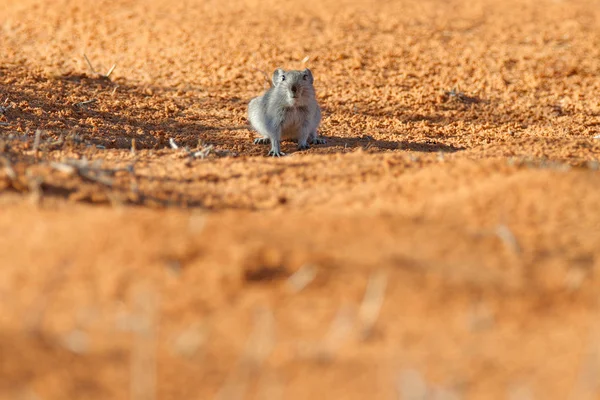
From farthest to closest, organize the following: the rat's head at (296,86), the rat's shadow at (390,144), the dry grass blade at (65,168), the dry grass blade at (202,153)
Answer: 1. the rat's head at (296,86)
2. the rat's shadow at (390,144)
3. the dry grass blade at (202,153)
4. the dry grass blade at (65,168)

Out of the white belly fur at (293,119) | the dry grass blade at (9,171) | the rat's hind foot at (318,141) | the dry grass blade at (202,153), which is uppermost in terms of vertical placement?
the dry grass blade at (9,171)

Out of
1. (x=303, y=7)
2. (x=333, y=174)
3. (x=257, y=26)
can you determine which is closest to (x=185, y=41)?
(x=257, y=26)

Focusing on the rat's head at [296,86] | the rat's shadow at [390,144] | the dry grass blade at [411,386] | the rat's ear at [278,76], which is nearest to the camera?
the dry grass blade at [411,386]

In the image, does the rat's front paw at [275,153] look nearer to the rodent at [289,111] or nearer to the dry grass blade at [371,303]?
the rodent at [289,111]

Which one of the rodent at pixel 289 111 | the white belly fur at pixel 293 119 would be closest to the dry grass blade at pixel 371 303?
the rodent at pixel 289 111

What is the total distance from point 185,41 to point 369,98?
10.0ft

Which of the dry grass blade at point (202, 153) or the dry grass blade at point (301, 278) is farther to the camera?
the dry grass blade at point (202, 153)

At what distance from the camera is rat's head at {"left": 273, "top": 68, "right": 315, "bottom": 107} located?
8.95 metres

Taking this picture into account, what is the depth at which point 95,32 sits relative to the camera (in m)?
12.8

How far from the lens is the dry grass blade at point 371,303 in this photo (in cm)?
396

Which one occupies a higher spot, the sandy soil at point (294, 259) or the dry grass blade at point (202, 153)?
the sandy soil at point (294, 259)

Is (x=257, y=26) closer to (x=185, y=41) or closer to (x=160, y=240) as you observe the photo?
(x=185, y=41)

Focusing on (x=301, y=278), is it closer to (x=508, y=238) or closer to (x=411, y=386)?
(x=411, y=386)

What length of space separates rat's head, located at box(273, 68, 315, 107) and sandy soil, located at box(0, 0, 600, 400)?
0.54 metres
